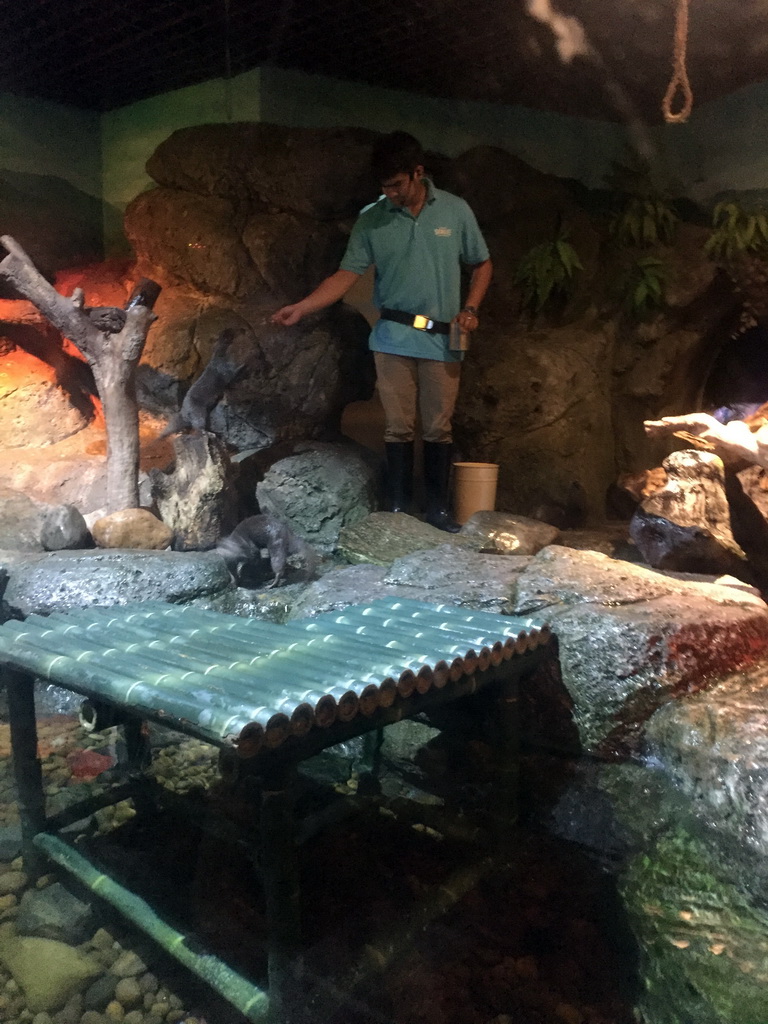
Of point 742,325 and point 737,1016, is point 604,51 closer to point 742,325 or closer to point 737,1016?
point 742,325

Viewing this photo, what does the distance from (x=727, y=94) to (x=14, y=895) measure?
8.00 metres

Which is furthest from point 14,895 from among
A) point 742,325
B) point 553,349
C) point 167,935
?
point 742,325

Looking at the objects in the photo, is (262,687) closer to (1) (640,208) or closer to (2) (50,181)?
(1) (640,208)

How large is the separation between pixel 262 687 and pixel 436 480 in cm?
400

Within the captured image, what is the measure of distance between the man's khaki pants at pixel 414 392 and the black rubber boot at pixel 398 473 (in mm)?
67

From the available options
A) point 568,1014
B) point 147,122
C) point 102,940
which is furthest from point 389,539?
point 147,122

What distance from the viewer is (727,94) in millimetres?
6918

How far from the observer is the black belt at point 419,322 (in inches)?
236

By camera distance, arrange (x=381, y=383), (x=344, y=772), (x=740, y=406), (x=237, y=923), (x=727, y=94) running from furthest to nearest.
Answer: (x=740, y=406) → (x=727, y=94) → (x=381, y=383) → (x=344, y=772) → (x=237, y=923)

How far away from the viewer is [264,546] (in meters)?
5.75

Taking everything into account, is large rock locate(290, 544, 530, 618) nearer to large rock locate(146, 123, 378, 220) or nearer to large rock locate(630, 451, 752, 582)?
large rock locate(630, 451, 752, 582)

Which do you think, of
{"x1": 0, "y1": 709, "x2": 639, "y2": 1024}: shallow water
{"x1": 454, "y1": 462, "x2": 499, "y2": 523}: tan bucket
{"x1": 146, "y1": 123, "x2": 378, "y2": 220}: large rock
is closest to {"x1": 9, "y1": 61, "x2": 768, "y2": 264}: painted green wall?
{"x1": 146, "y1": 123, "x2": 378, "y2": 220}: large rock

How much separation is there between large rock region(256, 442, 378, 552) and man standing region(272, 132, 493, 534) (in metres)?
0.29

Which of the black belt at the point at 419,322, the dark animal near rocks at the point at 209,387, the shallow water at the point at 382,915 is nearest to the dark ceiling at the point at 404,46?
the black belt at the point at 419,322
